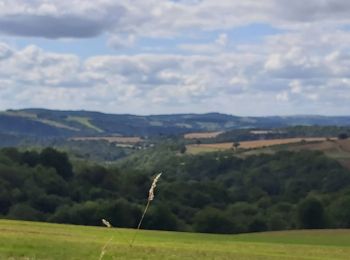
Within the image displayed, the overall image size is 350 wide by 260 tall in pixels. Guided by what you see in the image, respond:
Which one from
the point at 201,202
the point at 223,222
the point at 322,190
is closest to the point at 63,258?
the point at 223,222

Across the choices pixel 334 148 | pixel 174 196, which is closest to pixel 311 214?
pixel 174 196

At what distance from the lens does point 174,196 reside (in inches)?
4562

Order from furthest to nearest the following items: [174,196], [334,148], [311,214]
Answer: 1. [334,148]
2. [174,196]
3. [311,214]

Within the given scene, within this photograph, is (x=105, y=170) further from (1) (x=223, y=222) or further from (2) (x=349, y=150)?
(2) (x=349, y=150)

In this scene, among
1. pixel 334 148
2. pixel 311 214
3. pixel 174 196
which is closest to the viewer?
pixel 311 214

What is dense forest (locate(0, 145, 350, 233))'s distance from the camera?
3575 inches

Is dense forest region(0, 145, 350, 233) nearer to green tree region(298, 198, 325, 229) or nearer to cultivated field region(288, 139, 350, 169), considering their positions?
green tree region(298, 198, 325, 229)

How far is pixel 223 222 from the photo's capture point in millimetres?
93500

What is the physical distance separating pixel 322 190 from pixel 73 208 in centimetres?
7115

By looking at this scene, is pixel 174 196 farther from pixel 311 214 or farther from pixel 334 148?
pixel 334 148

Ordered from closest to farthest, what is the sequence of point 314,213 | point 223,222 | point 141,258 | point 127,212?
point 141,258, point 127,212, point 223,222, point 314,213

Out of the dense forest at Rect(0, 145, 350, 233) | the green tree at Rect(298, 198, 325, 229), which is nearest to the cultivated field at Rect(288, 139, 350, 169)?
the dense forest at Rect(0, 145, 350, 233)

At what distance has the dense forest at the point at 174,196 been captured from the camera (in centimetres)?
9081

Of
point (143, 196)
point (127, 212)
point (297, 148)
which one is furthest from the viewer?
point (297, 148)
